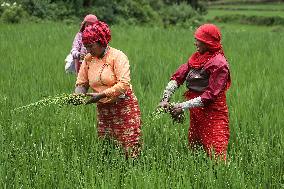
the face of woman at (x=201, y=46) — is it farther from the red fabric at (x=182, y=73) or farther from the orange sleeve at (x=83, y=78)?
the orange sleeve at (x=83, y=78)

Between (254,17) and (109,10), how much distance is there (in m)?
9.77

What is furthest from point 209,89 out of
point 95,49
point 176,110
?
point 95,49

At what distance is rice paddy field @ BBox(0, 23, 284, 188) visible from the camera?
2.89 m

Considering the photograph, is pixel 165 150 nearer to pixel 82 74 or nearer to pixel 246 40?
pixel 82 74

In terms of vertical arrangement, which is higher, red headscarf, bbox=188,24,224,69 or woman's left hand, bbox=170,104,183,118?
red headscarf, bbox=188,24,224,69

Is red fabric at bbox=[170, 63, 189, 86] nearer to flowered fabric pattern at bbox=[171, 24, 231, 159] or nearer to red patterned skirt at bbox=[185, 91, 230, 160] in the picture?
flowered fabric pattern at bbox=[171, 24, 231, 159]

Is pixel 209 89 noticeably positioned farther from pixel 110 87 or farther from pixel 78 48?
pixel 78 48

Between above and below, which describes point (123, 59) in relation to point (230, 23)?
above

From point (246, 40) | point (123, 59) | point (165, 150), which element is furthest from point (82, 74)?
point (246, 40)

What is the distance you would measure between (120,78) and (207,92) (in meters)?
0.55

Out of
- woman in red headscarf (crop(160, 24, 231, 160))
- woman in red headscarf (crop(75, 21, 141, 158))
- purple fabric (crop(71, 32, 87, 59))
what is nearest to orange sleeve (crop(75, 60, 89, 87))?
woman in red headscarf (crop(75, 21, 141, 158))

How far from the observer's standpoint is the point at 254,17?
24609mm

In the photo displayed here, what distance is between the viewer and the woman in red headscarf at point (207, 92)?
319 cm

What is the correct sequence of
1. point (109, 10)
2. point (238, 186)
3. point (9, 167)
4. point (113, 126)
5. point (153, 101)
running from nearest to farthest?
point (238, 186), point (9, 167), point (113, 126), point (153, 101), point (109, 10)
